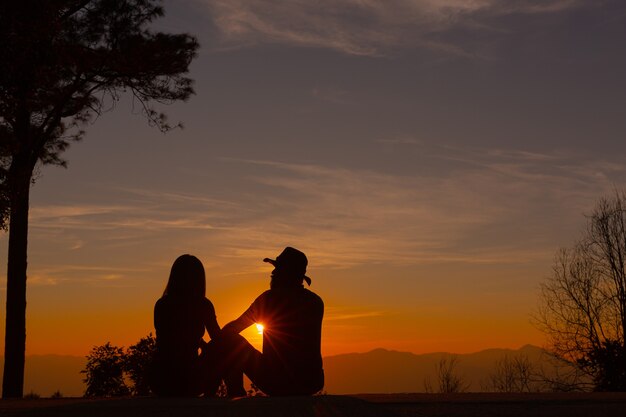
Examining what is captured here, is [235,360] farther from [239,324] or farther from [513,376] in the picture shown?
[513,376]

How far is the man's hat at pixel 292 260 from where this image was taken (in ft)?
33.8

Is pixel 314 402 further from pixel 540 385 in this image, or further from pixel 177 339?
pixel 540 385

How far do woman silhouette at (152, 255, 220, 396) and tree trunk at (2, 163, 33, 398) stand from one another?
475 inches

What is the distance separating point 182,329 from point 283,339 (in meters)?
1.27

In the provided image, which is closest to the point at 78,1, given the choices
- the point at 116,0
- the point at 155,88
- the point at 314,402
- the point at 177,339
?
the point at 116,0

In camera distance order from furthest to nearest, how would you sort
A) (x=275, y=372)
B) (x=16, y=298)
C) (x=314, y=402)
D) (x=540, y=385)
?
(x=540, y=385) < (x=16, y=298) < (x=275, y=372) < (x=314, y=402)

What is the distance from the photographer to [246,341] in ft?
33.4

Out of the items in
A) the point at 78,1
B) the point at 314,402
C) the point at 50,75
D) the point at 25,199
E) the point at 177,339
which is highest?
the point at 78,1

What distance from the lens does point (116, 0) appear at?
22.9 m

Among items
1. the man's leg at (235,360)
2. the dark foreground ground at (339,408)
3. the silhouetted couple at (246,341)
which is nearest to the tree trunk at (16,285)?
the silhouetted couple at (246,341)

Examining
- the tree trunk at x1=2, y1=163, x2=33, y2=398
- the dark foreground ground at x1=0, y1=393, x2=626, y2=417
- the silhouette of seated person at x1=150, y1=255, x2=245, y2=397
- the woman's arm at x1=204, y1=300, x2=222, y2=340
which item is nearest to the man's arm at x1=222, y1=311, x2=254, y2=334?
the silhouette of seated person at x1=150, y1=255, x2=245, y2=397

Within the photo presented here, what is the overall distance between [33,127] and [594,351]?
22332mm

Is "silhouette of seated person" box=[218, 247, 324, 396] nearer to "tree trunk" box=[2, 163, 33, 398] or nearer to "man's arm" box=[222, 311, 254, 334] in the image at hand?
"man's arm" box=[222, 311, 254, 334]

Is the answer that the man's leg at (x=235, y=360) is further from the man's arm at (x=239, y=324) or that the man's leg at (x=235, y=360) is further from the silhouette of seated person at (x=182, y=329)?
the silhouette of seated person at (x=182, y=329)
